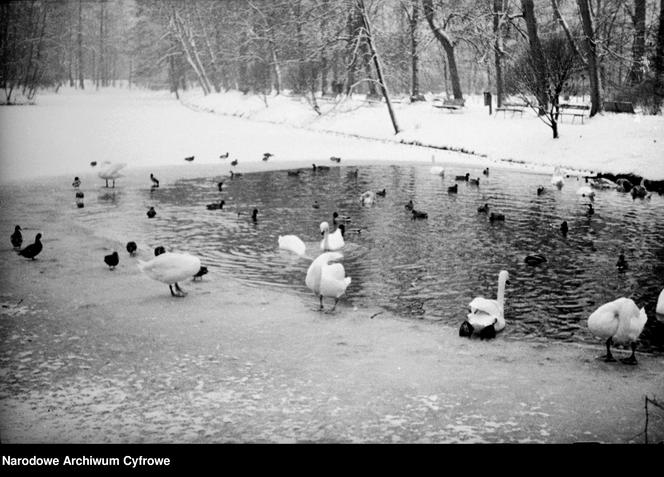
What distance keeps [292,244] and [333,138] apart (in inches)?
1047

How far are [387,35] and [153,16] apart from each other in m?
43.6

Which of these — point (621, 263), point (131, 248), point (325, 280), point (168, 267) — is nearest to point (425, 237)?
point (621, 263)

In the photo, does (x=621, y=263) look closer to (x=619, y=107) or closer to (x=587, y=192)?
(x=587, y=192)

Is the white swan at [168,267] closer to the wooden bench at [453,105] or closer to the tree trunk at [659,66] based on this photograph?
the tree trunk at [659,66]

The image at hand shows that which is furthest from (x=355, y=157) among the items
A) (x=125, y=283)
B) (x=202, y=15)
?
(x=202, y=15)

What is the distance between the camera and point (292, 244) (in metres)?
13.5

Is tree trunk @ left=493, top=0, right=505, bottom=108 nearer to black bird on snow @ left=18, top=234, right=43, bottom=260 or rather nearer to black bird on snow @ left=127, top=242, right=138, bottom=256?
black bird on snow @ left=127, top=242, right=138, bottom=256

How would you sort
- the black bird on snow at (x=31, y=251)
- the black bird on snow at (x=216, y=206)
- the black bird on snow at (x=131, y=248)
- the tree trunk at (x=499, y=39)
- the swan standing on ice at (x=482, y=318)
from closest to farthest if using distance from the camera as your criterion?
the swan standing on ice at (x=482, y=318) < the black bird on snow at (x=31, y=251) < the black bird on snow at (x=131, y=248) < the black bird on snow at (x=216, y=206) < the tree trunk at (x=499, y=39)

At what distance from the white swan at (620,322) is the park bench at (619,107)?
25.1 m

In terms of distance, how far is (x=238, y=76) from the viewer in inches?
3002

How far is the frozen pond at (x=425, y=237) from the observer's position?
10547mm

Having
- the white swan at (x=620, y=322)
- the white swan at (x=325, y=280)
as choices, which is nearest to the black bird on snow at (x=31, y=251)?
the white swan at (x=325, y=280)

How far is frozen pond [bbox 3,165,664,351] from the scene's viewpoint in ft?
34.6

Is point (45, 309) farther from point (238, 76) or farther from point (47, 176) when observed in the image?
point (238, 76)
